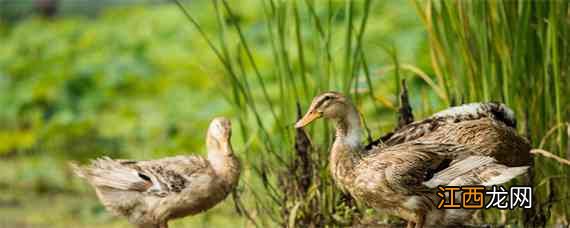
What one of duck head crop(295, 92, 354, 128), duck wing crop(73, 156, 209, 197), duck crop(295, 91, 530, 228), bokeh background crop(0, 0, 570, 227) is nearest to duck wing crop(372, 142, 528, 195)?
duck crop(295, 91, 530, 228)

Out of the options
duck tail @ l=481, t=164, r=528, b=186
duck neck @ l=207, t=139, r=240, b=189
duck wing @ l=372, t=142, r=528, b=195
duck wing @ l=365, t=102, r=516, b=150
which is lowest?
duck tail @ l=481, t=164, r=528, b=186

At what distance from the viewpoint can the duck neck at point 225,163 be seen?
410 cm

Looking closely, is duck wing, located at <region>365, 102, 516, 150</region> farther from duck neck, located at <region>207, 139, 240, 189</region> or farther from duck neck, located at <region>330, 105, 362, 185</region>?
duck neck, located at <region>207, 139, 240, 189</region>

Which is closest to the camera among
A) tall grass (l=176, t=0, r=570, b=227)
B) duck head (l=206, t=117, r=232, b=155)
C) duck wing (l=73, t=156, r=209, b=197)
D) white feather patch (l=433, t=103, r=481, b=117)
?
duck head (l=206, t=117, r=232, b=155)

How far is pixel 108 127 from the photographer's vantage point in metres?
9.34

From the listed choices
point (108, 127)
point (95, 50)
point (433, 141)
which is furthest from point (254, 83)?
point (433, 141)

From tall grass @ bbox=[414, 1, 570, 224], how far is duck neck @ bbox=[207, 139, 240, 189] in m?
1.20

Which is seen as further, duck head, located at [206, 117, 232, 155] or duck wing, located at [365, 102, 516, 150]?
duck wing, located at [365, 102, 516, 150]

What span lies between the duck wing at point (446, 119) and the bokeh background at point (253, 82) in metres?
0.48

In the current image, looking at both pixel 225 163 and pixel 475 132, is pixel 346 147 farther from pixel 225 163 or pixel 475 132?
pixel 475 132

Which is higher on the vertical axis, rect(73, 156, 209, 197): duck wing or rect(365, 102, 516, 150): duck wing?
rect(73, 156, 209, 197): duck wing

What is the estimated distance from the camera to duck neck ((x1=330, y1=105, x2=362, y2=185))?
400cm

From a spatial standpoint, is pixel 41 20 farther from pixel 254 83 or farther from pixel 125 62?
pixel 254 83

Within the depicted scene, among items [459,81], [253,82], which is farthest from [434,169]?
[253,82]
